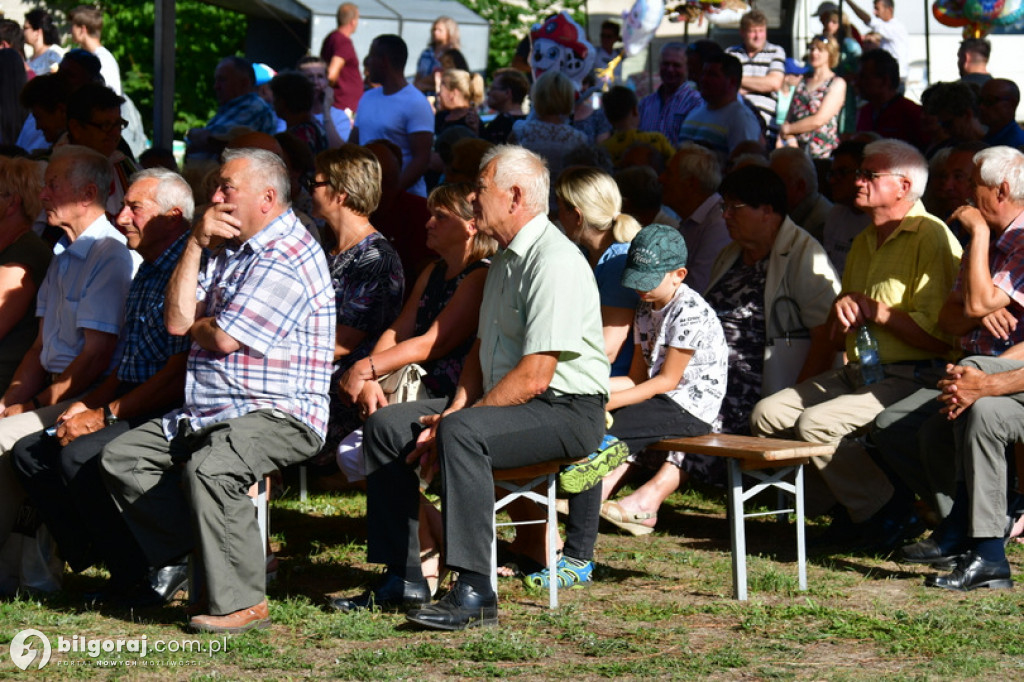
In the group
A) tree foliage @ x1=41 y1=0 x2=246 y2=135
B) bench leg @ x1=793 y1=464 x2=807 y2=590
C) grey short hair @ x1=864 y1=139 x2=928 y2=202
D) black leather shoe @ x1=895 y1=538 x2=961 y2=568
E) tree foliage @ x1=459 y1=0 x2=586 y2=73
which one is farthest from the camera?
tree foliage @ x1=459 y1=0 x2=586 y2=73

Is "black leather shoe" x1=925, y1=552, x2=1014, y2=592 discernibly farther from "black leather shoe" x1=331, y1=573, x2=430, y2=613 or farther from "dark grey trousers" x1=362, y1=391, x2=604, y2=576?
"black leather shoe" x1=331, y1=573, x2=430, y2=613

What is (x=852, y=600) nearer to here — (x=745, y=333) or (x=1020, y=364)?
(x=1020, y=364)

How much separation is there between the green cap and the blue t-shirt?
174mm

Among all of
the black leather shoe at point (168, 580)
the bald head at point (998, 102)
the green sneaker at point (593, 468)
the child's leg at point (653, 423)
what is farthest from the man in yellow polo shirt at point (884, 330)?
the bald head at point (998, 102)

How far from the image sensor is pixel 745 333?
20.4 ft

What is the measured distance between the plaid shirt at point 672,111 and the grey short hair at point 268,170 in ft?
17.7

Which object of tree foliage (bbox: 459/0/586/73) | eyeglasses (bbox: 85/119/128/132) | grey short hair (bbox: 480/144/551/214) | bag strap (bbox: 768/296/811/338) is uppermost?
tree foliage (bbox: 459/0/586/73)

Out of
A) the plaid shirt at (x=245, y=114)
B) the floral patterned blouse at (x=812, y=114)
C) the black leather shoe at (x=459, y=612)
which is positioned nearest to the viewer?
the black leather shoe at (x=459, y=612)

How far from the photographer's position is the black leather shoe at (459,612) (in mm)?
4465

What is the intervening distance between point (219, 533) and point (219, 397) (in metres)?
0.48

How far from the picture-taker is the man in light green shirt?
14.8 feet

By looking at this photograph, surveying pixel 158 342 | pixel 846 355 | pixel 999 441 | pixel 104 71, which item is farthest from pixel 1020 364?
pixel 104 71

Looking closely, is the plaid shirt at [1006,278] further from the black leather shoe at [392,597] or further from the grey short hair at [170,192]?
the grey short hair at [170,192]

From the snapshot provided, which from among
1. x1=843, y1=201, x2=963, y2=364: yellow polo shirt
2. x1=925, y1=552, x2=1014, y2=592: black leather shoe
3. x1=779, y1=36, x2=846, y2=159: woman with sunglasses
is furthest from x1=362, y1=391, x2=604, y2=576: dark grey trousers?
x1=779, y1=36, x2=846, y2=159: woman with sunglasses
